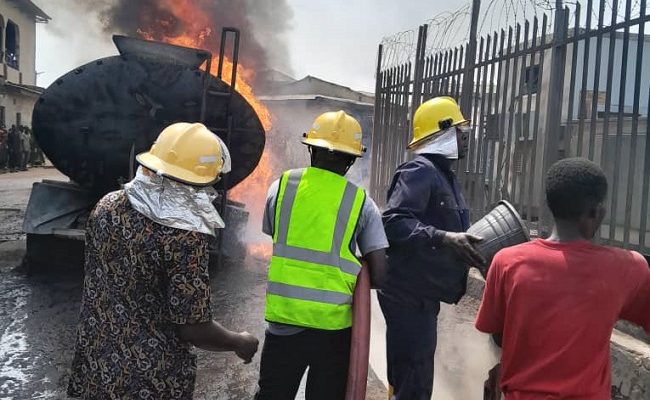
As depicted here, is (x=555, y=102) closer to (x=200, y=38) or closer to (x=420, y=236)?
(x=420, y=236)

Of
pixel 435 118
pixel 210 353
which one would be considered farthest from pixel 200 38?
pixel 435 118

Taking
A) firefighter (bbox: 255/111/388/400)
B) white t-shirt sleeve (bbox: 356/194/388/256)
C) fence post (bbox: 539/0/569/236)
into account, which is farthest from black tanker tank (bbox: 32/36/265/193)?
white t-shirt sleeve (bbox: 356/194/388/256)

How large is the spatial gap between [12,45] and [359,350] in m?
33.1

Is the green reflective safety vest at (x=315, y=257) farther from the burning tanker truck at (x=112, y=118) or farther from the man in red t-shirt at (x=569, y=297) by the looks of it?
the burning tanker truck at (x=112, y=118)

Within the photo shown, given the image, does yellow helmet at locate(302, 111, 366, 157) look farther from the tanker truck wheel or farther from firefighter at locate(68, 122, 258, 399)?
the tanker truck wheel

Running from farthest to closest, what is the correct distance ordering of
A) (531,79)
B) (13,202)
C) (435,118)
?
(13,202), (531,79), (435,118)

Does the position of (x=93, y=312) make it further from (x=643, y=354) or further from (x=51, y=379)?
(x=643, y=354)

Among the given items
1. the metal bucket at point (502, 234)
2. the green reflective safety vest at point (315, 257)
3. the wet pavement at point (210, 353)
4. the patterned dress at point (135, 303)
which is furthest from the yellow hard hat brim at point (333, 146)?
the wet pavement at point (210, 353)

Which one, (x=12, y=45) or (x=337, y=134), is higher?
(x=12, y=45)

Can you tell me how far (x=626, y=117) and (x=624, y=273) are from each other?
283cm

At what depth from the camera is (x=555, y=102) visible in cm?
472

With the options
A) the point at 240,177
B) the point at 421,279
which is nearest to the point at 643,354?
the point at 421,279

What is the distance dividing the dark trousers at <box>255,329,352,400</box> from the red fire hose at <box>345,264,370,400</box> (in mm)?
66

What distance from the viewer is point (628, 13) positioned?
377cm
